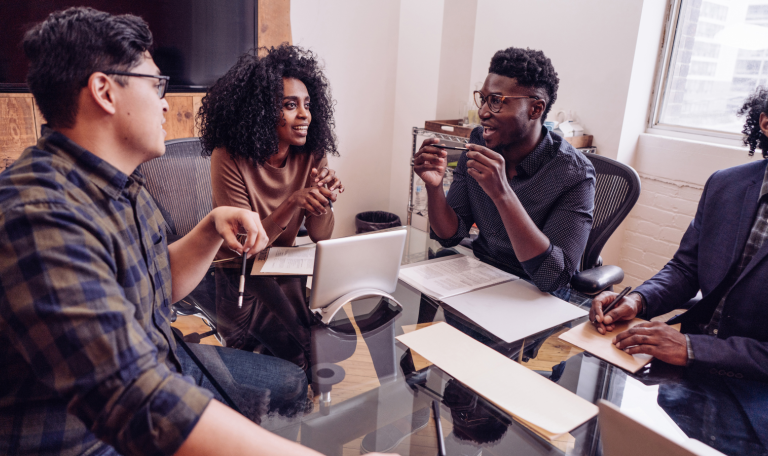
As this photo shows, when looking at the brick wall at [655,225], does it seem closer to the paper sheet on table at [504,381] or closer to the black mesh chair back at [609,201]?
the black mesh chair back at [609,201]

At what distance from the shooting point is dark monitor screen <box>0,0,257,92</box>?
2.14 m

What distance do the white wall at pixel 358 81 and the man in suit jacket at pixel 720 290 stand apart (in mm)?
2418

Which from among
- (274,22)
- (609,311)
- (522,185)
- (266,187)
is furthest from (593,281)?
(274,22)

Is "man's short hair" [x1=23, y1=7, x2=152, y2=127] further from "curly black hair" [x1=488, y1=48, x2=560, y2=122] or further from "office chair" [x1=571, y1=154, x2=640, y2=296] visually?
"office chair" [x1=571, y1=154, x2=640, y2=296]

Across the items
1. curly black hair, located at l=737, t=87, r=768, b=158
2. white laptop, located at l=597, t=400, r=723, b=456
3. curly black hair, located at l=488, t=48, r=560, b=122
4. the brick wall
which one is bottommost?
the brick wall

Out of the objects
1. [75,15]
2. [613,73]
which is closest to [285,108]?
[75,15]

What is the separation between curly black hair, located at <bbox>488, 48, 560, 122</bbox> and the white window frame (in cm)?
155

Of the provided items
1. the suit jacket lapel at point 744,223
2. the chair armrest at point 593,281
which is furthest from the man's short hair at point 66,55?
the suit jacket lapel at point 744,223

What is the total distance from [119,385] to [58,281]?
143 millimetres

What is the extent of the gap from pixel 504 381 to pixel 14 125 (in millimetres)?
2456

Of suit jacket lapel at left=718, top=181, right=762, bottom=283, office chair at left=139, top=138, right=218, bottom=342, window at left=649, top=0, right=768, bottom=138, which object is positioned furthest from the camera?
window at left=649, top=0, right=768, bottom=138

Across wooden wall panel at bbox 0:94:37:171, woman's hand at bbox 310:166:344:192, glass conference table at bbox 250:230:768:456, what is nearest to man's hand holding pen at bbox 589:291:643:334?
glass conference table at bbox 250:230:768:456

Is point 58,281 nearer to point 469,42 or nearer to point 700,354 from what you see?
point 700,354

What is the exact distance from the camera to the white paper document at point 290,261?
56.4 inches
